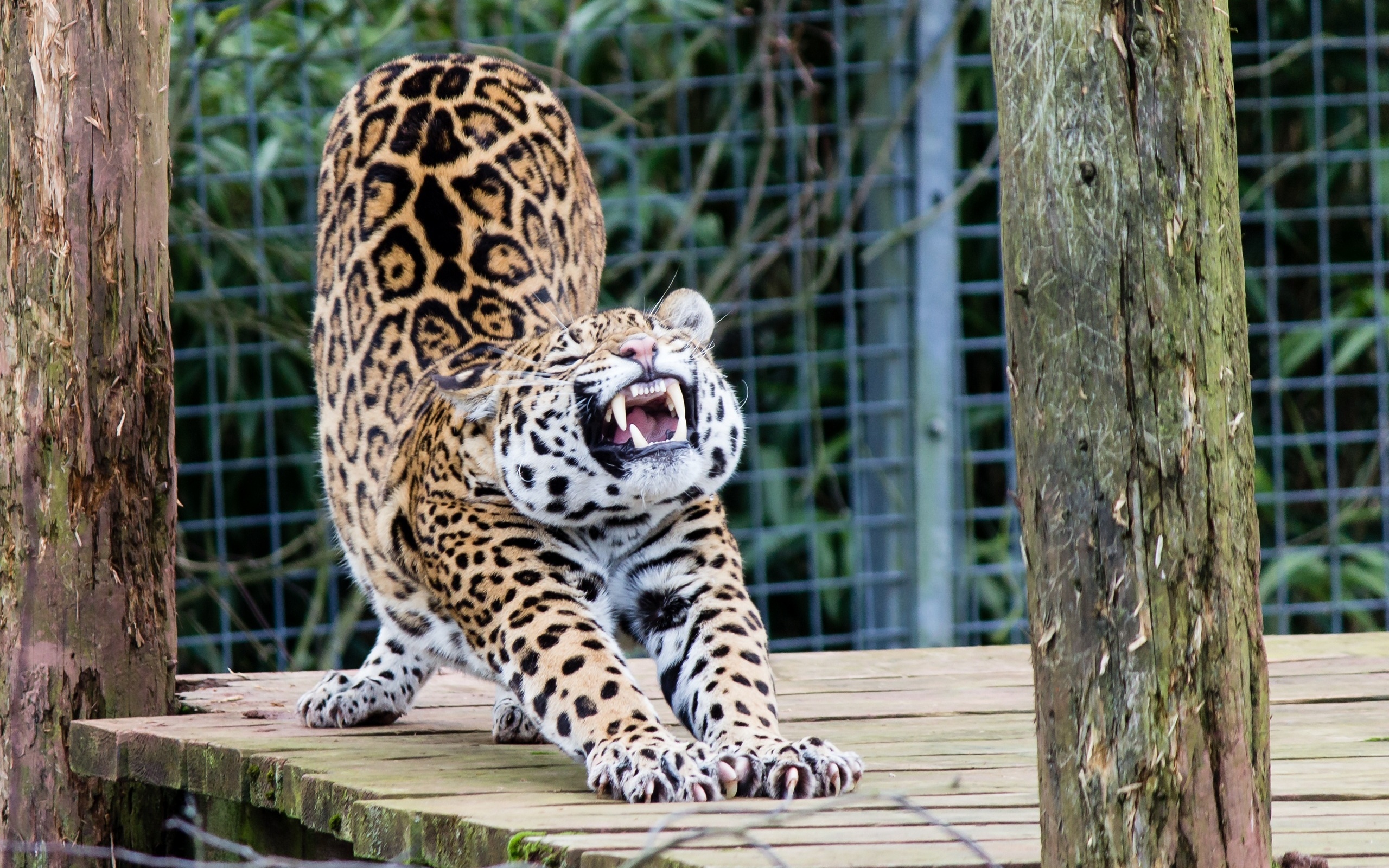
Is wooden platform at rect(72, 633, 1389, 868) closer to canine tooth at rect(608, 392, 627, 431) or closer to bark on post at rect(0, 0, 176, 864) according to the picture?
bark on post at rect(0, 0, 176, 864)

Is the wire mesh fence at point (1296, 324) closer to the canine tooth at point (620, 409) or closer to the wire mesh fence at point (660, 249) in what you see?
the wire mesh fence at point (660, 249)

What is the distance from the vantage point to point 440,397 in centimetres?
375

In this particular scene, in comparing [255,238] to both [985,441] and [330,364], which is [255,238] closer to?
[330,364]

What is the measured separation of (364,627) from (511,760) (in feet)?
10.4

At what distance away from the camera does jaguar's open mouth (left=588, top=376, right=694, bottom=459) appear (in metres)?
3.14

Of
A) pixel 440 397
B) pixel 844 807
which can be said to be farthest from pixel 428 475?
pixel 844 807

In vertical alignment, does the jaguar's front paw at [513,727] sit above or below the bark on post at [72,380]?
below

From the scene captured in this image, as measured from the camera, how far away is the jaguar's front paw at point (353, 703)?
374 centimetres

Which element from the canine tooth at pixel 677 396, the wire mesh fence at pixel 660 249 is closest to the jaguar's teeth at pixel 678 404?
the canine tooth at pixel 677 396

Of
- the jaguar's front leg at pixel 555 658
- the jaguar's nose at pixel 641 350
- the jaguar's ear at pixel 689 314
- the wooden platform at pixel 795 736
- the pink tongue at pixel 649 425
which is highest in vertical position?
the jaguar's ear at pixel 689 314

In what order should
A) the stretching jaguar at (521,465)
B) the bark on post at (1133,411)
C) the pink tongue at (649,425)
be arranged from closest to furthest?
the bark on post at (1133,411) → the stretching jaguar at (521,465) → the pink tongue at (649,425)

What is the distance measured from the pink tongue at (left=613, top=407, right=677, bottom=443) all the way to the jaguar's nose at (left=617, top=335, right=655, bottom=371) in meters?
0.14

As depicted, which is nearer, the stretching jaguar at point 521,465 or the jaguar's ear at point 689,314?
the stretching jaguar at point 521,465

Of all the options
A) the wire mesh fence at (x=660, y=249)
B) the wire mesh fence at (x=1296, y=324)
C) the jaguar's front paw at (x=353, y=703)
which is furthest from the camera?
the wire mesh fence at (x=1296, y=324)
